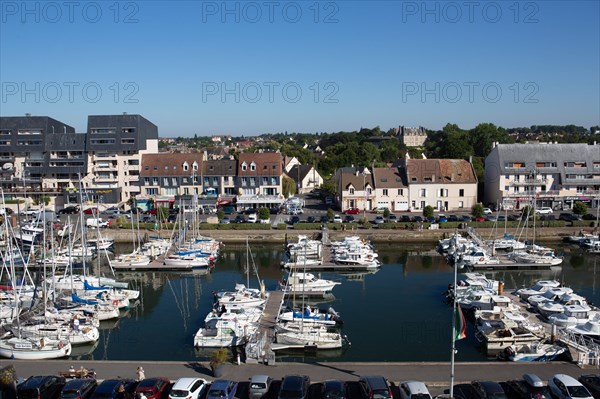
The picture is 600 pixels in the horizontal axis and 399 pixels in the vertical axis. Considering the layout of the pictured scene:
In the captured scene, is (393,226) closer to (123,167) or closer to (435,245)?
(435,245)

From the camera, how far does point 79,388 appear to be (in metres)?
17.2

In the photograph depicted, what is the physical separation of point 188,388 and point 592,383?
12.5m

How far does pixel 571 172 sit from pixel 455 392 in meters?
45.8

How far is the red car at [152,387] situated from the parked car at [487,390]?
957 cm

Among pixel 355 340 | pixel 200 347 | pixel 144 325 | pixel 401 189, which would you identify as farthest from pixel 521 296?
pixel 401 189

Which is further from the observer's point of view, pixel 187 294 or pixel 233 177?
pixel 233 177

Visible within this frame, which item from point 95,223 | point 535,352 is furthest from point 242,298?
point 95,223

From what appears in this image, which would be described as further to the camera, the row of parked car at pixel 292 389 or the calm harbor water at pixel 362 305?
the calm harbor water at pixel 362 305

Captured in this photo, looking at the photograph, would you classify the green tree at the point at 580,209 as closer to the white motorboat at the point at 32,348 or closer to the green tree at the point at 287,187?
the green tree at the point at 287,187

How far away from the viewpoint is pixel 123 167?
62281 millimetres

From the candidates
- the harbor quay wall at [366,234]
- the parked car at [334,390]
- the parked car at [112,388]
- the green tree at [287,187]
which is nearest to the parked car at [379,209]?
the harbor quay wall at [366,234]

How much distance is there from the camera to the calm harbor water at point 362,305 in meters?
24.2

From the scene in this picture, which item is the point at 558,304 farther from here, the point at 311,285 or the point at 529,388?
the point at 311,285

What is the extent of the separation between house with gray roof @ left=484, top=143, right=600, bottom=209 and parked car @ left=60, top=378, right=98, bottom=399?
46.5 m
